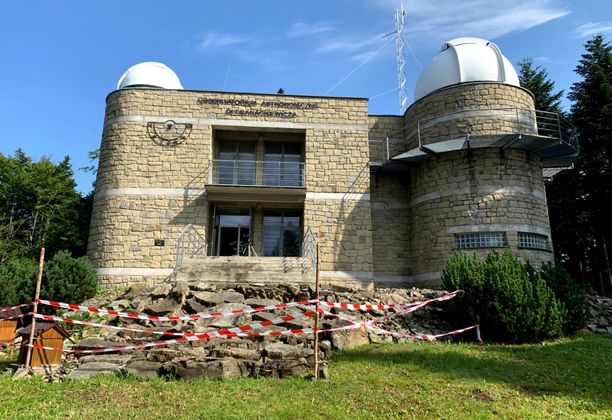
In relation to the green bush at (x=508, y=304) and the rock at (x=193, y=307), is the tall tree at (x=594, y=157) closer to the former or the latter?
the green bush at (x=508, y=304)

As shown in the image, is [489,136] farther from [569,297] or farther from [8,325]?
[8,325]

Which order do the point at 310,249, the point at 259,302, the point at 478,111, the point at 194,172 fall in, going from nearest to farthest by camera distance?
the point at 259,302, the point at 310,249, the point at 478,111, the point at 194,172

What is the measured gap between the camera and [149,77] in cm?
1775

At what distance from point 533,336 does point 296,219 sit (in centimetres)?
962

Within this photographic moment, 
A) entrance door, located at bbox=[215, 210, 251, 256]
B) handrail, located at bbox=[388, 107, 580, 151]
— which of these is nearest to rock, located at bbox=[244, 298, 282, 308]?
entrance door, located at bbox=[215, 210, 251, 256]

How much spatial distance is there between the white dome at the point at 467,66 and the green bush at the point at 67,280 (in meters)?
14.3

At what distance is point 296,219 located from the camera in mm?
16562

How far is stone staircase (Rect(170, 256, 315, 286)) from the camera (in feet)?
37.2

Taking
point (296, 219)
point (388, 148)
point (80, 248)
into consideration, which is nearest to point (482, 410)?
point (296, 219)

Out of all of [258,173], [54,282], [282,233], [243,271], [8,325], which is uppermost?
[258,173]

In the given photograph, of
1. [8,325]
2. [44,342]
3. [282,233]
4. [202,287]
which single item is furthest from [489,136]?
[8,325]

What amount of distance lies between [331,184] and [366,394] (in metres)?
11.1

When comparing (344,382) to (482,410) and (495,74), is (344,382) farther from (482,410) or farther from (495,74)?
(495,74)

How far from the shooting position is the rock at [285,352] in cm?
653
